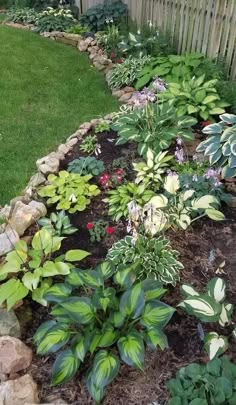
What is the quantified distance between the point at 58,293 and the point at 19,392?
1.72ft

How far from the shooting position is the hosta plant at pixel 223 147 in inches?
129

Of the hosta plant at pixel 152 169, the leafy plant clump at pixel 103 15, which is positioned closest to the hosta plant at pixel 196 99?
the hosta plant at pixel 152 169

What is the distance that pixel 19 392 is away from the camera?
80.1 inches

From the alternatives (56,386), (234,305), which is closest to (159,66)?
(234,305)

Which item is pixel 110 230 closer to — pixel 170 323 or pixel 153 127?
pixel 170 323

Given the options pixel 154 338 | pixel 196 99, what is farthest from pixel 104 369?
pixel 196 99

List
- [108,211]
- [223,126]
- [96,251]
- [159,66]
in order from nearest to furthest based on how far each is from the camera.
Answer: [96,251] → [108,211] → [223,126] → [159,66]

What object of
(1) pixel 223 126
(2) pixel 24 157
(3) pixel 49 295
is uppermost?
(1) pixel 223 126

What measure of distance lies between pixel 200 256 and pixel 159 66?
3.20 meters

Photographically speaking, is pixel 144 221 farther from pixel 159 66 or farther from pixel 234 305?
pixel 159 66

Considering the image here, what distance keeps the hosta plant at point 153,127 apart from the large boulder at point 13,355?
6.66ft

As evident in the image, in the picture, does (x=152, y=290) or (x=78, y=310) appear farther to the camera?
A: (x=152, y=290)

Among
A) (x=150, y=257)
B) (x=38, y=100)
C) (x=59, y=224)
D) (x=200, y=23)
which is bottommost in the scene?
(x=38, y=100)

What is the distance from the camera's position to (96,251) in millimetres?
2973
